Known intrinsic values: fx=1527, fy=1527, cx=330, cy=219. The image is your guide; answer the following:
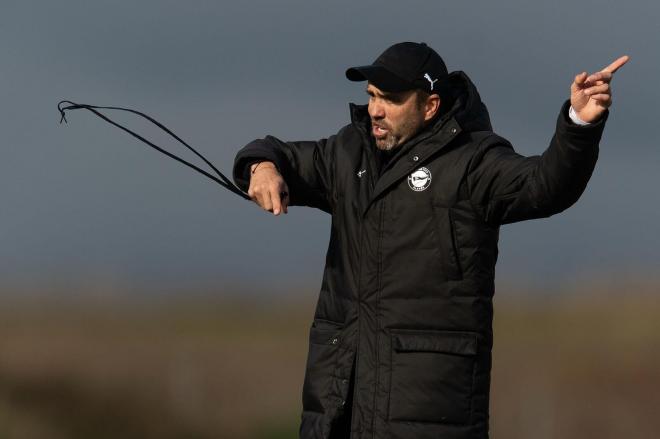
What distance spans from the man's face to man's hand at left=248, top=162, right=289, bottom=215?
1.74ft

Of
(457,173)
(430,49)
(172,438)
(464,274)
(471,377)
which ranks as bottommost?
(172,438)

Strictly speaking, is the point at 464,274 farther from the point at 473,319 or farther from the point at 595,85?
the point at 595,85

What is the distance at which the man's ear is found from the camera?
7.40 meters

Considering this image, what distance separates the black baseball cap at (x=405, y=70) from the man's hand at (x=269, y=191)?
65 centimetres

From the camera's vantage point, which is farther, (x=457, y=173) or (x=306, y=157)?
(x=306, y=157)

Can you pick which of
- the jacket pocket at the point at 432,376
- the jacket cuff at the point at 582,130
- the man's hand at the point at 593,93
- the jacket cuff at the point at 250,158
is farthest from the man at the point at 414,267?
the man's hand at the point at 593,93

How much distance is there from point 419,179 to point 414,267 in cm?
42

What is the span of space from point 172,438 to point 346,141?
1308 cm

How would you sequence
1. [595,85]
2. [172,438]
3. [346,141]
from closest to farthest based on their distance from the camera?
1. [595,85]
2. [346,141]
3. [172,438]

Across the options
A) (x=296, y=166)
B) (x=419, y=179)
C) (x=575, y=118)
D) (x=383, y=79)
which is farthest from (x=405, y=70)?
(x=575, y=118)

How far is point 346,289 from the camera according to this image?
24.0ft

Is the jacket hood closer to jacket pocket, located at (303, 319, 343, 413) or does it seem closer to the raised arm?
the raised arm

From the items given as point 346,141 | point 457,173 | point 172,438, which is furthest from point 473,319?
point 172,438

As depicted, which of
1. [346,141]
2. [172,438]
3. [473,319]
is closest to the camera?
[473,319]
